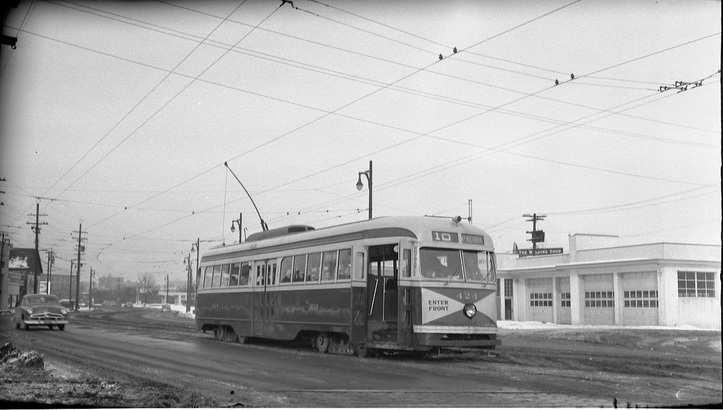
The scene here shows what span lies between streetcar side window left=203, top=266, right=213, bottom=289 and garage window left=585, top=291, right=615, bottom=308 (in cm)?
2757

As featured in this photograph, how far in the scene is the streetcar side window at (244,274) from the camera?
23203 millimetres

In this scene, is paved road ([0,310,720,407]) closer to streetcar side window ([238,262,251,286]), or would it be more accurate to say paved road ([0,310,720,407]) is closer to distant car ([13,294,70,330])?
streetcar side window ([238,262,251,286])

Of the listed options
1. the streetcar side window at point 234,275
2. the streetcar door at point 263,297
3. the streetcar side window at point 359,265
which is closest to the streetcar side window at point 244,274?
the streetcar side window at point 234,275

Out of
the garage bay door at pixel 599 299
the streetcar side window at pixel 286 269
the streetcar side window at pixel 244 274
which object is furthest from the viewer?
the garage bay door at pixel 599 299

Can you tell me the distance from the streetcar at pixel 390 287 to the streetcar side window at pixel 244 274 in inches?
96.1

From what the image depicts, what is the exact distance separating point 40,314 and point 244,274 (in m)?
12.4

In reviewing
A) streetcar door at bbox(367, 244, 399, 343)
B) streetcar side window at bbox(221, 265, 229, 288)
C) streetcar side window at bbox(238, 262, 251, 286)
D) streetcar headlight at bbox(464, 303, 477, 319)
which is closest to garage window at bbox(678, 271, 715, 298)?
streetcar side window at bbox(221, 265, 229, 288)

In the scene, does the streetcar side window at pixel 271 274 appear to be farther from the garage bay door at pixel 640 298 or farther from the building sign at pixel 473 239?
the garage bay door at pixel 640 298

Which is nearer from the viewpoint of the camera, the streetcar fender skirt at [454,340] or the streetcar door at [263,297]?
the streetcar fender skirt at [454,340]

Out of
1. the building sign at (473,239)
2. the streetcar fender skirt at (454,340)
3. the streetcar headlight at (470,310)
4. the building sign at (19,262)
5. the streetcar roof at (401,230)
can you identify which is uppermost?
the building sign at (19,262)

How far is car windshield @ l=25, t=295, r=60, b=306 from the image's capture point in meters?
31.7

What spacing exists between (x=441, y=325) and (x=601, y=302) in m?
32.8

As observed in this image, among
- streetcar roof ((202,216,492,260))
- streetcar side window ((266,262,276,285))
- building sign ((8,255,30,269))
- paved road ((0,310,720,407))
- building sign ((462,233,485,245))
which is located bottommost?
paved road ((0,310,720,407))

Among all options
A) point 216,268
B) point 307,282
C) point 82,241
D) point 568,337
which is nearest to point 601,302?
point 568,337
